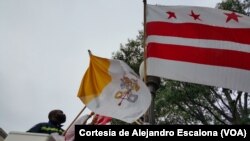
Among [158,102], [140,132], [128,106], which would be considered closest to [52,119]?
[140,132]

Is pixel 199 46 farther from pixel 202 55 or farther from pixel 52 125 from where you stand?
pixel 52 125

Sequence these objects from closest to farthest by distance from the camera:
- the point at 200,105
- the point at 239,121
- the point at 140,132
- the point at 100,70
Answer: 1. the point at 140,132
2. the point at 100,70
3. the point at 239,121
4. the point at 200,105

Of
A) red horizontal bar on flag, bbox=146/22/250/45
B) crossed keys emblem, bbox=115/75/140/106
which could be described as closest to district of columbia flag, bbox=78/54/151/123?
crossed keys emblem, bbox=115/75/140/106

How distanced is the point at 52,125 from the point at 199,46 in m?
3.51

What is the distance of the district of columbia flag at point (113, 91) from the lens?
6469 millimetres

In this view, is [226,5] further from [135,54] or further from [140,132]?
[140,132]

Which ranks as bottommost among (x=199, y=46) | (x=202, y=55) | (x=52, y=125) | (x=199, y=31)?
(x=52, y=125)

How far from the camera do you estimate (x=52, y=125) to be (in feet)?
16.6

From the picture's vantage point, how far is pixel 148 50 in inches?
307

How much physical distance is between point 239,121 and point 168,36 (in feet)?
28.6

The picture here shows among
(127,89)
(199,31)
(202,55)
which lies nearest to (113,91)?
(127,89)

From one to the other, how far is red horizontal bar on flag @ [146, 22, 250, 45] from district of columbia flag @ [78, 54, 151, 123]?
1.30 m

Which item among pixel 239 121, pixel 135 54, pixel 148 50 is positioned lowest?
pixel 239 121

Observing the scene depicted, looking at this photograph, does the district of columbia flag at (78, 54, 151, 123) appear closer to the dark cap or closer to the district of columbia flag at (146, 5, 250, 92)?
the district of columbia flag at (146, 5, 250, 92)
